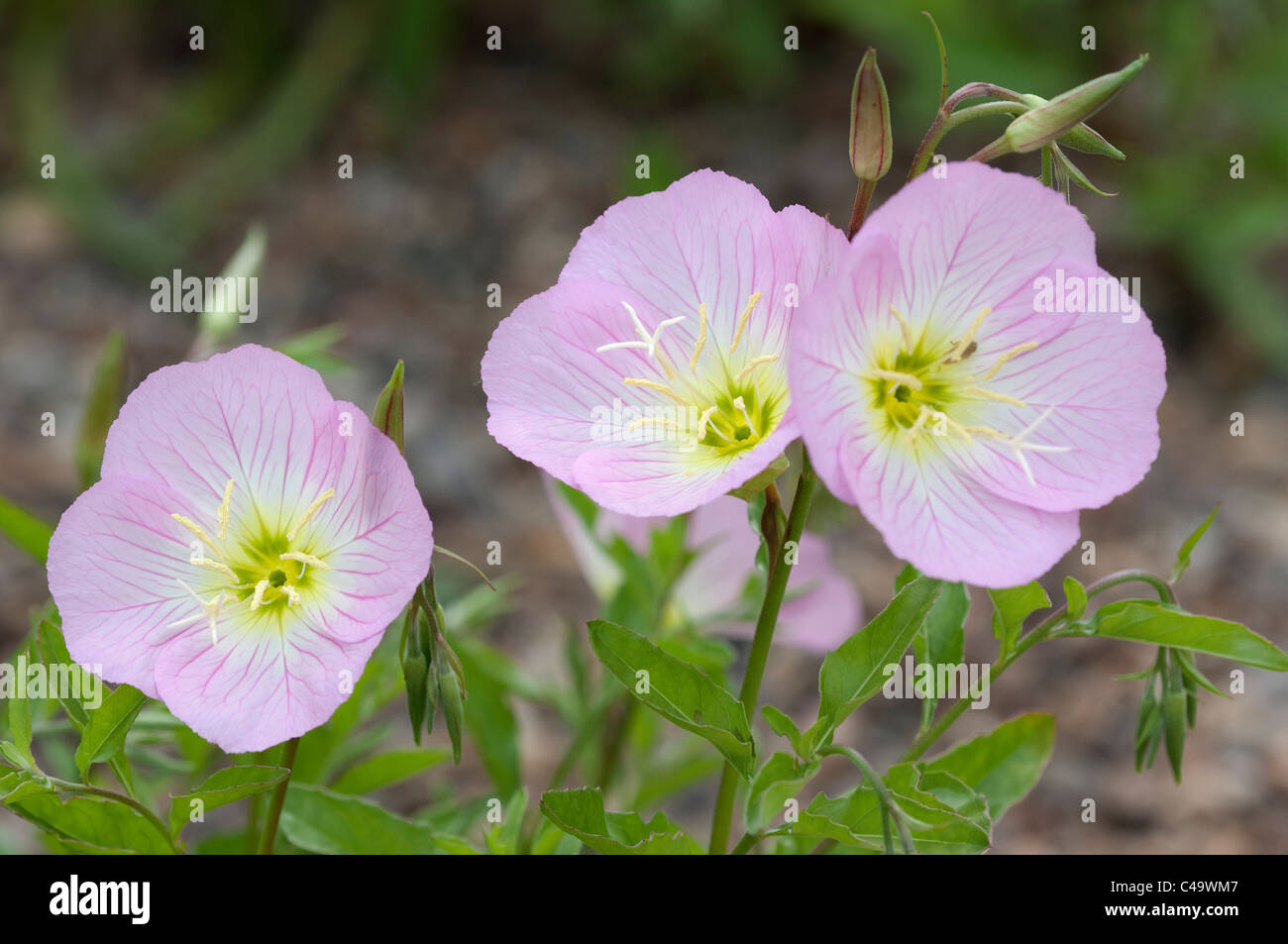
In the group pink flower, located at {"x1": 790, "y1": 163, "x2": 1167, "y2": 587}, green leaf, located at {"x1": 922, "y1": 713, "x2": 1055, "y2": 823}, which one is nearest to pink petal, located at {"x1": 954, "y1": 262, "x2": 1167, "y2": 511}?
pink flower, located at {"x1": 790, "y1": 163, "x2": 1167, "y2": 587}

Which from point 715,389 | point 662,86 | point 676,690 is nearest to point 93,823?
point 676,690

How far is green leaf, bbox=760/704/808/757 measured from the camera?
2.93 feet

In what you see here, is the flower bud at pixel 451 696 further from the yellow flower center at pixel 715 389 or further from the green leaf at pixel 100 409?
the green leaf at pixel 100 409

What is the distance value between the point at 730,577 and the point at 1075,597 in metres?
0.62

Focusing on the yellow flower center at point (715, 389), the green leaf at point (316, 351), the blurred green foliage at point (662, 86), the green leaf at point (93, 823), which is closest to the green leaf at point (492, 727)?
the green leaf at point (316, 351)

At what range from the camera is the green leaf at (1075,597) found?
0.92 meters

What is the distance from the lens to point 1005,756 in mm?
1134

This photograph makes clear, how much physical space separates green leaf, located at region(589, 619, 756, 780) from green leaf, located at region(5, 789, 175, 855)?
1.21 ft

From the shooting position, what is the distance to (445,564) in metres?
2.53

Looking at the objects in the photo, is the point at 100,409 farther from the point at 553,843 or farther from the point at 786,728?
the point at 786,728

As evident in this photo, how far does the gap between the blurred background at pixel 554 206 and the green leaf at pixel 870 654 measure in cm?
123
